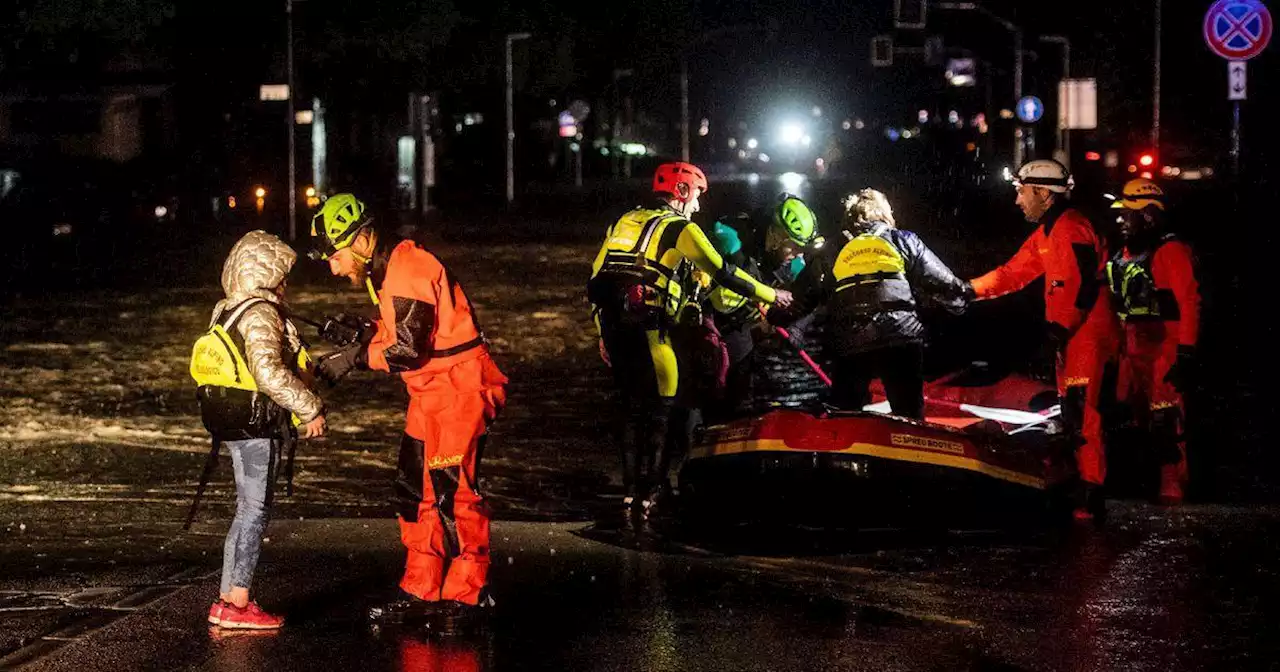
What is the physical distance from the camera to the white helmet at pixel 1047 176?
10789mm

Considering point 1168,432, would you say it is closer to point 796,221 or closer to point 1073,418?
point 1073,418

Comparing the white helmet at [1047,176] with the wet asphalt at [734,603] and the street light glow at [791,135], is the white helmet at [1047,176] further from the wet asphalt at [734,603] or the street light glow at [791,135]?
the street light glow at [791,135]

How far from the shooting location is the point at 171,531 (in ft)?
34.9

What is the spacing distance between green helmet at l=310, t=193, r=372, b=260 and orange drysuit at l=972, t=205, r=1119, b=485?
4.10 meters

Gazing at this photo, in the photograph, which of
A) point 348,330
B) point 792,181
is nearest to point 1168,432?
point 348,330

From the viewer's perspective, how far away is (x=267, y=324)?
25.5ft

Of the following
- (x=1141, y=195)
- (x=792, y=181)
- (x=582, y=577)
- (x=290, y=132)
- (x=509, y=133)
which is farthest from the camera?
(x=792, y=181)

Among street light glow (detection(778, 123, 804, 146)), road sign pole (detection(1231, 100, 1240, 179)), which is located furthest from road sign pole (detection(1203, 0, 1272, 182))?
street light glow (detection(778, 123, 804, 146))

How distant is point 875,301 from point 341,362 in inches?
147

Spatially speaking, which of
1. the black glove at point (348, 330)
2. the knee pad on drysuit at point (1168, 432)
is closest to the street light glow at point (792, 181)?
the knee pad on drysuit at point (1168, 432)

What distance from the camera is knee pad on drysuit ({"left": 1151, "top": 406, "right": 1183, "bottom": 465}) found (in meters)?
11.3

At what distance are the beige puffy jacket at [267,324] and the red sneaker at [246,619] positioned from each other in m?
0.83

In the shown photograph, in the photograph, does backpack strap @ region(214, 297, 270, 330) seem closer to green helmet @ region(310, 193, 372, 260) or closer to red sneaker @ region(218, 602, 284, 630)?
green helmet @ region(310, 193, 372, 260)

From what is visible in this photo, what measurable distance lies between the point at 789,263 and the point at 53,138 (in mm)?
57193
